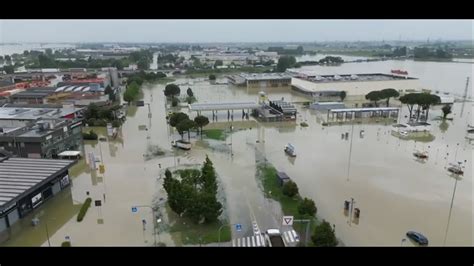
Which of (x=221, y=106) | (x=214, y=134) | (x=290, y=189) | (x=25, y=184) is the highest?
(x=221, y=106)

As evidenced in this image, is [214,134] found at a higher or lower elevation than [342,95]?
lower

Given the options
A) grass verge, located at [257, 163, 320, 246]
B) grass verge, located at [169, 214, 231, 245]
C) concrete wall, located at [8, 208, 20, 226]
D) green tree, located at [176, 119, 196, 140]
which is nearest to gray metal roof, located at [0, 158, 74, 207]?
concrete wall, located at [8, 208, 20, 226]

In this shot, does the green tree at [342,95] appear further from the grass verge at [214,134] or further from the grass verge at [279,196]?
the grass verge at [279,196]

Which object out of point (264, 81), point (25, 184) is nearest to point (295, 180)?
point (25, 184)

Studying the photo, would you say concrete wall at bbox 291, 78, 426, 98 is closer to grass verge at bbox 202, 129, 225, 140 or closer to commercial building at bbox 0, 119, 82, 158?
grass verge at bbox 202, 129, 225, 140

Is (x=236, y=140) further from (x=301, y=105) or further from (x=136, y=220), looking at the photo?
(x=301, y=105)

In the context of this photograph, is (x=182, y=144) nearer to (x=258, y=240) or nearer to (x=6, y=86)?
(x=258, y=240)
